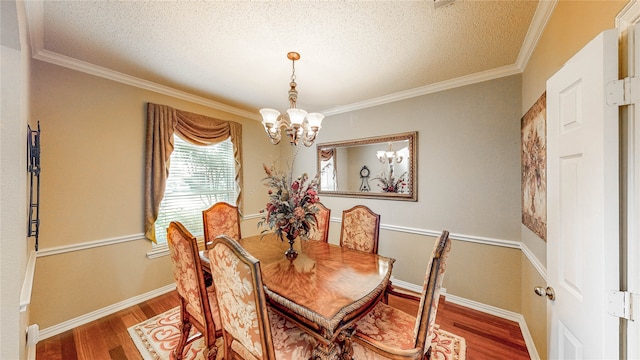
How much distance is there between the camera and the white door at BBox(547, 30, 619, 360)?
745mm

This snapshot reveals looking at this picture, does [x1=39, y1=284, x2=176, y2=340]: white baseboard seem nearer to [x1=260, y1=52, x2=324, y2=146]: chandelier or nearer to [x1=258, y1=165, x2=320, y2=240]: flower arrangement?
[x1=258, y1=165, x2=320, y2=240]: flower arrangement

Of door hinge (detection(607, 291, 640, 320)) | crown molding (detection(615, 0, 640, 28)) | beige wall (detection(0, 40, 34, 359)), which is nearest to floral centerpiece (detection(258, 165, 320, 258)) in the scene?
beige wall (detection(0, 40, 34, 359))

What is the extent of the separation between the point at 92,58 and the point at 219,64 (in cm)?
118

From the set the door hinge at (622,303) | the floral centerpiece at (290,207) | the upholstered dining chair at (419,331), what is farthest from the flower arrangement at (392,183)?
the door hinge at (622,303)

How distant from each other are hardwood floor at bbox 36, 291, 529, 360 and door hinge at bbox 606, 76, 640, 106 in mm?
2021

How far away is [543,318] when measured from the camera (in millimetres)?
1594

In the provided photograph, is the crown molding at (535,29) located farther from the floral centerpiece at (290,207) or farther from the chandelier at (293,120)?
the floral centerpiece at (290,207)

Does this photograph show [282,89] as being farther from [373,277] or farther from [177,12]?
[373,277]

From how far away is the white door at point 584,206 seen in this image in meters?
0.74

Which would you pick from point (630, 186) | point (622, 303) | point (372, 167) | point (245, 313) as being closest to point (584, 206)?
point (630, 186)

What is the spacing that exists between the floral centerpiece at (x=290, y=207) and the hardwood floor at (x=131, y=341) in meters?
1.55

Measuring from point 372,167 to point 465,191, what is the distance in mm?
1220

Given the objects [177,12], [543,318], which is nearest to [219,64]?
[177,12]

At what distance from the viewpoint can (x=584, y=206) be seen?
2.81 feet
